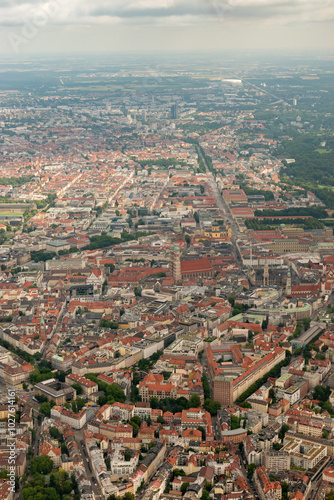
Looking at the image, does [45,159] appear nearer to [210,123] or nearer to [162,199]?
[162,199]

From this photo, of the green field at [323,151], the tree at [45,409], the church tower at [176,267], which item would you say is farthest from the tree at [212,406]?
the green field at [323,151]

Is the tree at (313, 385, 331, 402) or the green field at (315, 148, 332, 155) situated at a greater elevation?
the green field at (315, 148, 332, 155)

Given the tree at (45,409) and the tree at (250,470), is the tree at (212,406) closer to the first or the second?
the tree at (250,470)

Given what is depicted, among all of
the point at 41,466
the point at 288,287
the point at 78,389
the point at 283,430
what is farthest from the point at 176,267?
the point at 41,466

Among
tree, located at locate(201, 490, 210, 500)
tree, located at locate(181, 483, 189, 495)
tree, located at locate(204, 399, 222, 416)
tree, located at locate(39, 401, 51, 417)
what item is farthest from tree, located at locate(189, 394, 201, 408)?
tree, located at locate(201, 490, 210, 500)

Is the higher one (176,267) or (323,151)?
(323,151)

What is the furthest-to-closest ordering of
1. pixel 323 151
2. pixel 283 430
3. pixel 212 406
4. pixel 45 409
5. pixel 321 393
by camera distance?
pixel 323 151 < pixel 321 393 < pixel 212 406 < pixel 45 409 < pixel 283 430

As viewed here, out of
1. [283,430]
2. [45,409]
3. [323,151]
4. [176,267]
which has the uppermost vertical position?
[323,151]

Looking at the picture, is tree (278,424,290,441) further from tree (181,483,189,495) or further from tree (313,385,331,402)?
tree (181,483,189,495)

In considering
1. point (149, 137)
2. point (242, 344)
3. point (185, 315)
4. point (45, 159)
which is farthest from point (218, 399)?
point (149, 137)

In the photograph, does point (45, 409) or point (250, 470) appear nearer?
point (250, 470)

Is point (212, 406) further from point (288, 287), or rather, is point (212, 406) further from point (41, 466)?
point (288, 287)
